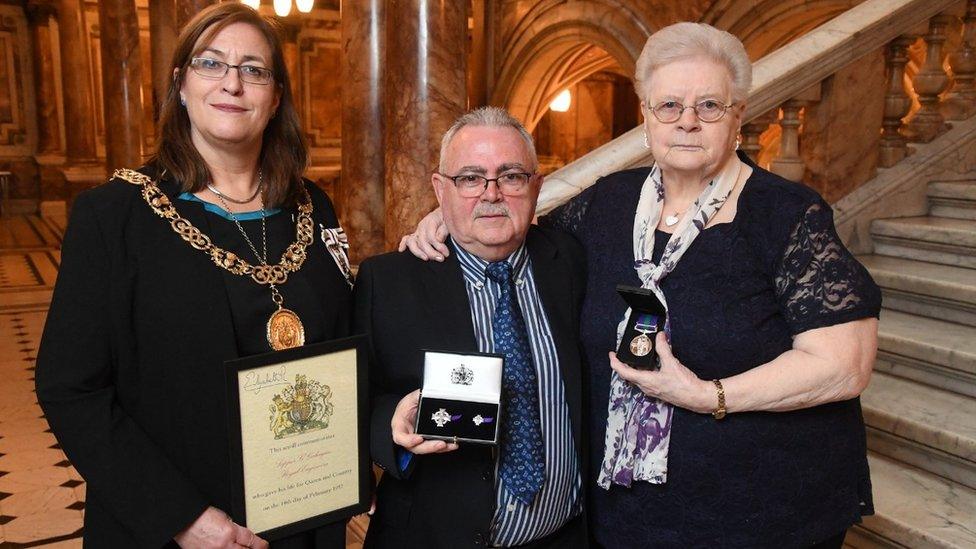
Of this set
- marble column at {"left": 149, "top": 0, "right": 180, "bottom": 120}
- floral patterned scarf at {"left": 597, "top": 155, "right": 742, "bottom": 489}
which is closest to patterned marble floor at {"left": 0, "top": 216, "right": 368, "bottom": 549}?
floral patterned scarf at {"left": 597, "top": 155, "right": 742, "bottom": 489}

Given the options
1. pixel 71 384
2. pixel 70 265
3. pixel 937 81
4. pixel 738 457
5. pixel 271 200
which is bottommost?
pixel 738 457

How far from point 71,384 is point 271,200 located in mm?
641

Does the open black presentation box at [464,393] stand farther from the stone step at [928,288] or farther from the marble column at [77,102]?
the marble column at [77,102]

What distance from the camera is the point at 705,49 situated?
2.07 metres

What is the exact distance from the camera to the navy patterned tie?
2.16 m

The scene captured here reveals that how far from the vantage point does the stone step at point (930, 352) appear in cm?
331

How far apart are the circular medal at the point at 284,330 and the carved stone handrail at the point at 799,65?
1.48 metres

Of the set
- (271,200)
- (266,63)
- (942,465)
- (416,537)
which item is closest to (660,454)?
(416,537)

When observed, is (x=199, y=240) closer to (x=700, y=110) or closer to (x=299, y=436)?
(x=299, y=436)

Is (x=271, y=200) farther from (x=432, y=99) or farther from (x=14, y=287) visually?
(x=14, y=287)

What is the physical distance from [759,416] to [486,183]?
2.91ft

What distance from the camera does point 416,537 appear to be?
2230 mm

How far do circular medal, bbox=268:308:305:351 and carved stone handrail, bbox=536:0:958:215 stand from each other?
1.48 metres

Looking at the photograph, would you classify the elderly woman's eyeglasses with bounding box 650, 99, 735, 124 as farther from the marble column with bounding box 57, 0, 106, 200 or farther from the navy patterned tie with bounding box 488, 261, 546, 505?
the marble column with bounding box 57, 0, 106, 200
